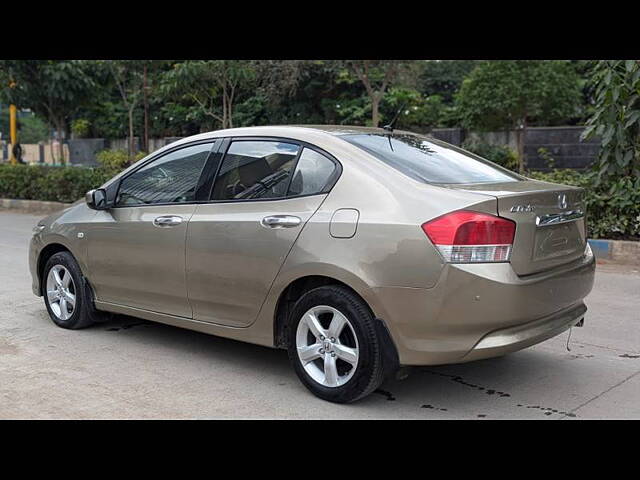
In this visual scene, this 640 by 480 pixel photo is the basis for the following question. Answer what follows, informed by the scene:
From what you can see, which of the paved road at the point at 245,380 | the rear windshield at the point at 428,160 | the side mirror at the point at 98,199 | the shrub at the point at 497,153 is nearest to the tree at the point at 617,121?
the paved road at the point at 245,380

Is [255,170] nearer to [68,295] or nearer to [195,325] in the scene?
[195,325]

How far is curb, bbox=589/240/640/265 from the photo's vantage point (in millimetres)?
9508

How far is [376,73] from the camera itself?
20578 millimetres

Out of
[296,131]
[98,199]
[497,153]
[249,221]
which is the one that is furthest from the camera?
[497,153]

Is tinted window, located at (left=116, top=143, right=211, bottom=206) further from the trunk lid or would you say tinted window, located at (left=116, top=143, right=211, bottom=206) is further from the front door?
the trunk lid

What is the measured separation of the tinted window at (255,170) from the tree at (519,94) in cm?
1544

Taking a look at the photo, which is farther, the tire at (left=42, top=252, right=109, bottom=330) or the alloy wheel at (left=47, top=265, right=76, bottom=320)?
the alloy wheel at (left=47, top=265, right=76, bottom=320)

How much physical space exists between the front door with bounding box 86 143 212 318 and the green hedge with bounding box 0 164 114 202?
35.9 feet

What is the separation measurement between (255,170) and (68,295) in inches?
87.4

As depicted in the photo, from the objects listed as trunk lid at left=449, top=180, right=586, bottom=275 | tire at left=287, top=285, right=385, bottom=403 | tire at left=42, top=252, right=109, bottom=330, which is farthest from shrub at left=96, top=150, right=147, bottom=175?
trunk lid at left=449, top=180, right=586, bottom=275

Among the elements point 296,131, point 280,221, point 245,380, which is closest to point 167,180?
point 296,131

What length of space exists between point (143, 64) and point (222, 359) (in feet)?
46.3
